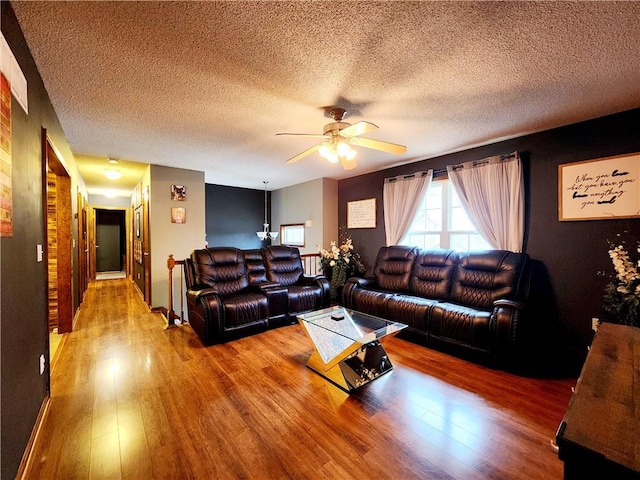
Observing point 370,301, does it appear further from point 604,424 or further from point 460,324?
point 604,424

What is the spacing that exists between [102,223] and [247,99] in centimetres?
944

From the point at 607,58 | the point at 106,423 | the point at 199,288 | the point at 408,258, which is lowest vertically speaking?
the point at 106,423

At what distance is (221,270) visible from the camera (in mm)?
3814

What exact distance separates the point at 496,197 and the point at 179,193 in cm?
491

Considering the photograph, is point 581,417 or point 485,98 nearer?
point 581,417

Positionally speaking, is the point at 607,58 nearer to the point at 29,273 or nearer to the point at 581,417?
the point at 581,417

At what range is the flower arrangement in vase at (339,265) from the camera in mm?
4961

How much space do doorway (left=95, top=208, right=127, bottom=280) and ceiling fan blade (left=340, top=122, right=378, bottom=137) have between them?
9.15m

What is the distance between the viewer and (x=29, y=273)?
1688mm

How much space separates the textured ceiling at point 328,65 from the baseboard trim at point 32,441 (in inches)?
92.9

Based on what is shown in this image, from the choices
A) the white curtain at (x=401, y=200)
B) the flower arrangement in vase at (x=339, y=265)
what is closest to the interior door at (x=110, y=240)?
the flower arrangement in vase at (x=339, y=265)

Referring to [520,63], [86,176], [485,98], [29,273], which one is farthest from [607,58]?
[86,176]

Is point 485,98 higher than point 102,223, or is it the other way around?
point 485,98

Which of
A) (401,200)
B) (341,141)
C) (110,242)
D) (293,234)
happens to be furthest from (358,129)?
(110,242)
